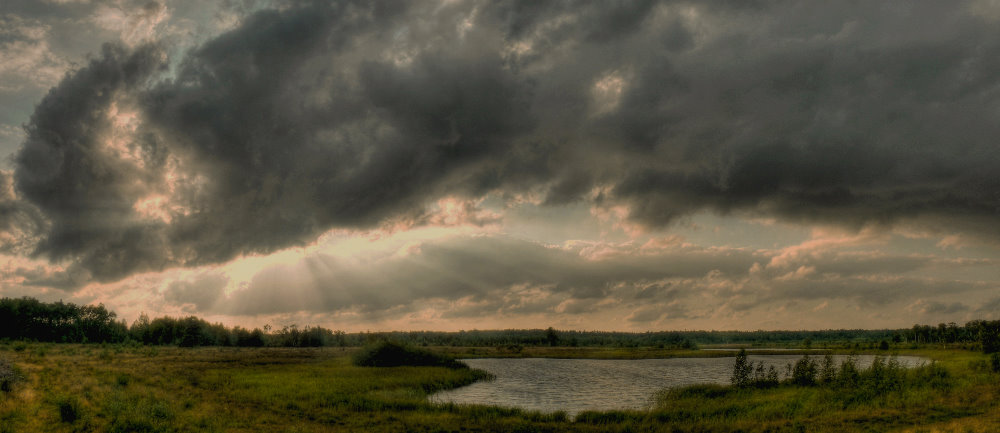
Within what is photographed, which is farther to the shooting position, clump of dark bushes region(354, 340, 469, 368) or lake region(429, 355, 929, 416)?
clump of dark bushes region(354, 340, 469, 368)

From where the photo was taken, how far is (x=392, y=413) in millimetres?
37969

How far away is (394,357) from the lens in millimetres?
90875

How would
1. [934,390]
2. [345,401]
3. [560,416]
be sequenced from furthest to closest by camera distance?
1. [345,401]
2. [934,390]
3. [560,416]

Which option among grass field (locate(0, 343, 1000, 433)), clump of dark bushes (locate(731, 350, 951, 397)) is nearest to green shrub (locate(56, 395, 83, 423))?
grass field (locate(0, 343, 1000, 433))

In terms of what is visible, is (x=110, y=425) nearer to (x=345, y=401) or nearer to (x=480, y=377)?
(x=345, y=401)

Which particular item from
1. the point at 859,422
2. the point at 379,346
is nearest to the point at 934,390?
the point at 859,422

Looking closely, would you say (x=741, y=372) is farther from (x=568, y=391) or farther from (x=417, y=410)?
(x=417, y=410)

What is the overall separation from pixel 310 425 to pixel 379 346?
59.6 meters

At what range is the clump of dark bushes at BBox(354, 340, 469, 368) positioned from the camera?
8944 centimetres

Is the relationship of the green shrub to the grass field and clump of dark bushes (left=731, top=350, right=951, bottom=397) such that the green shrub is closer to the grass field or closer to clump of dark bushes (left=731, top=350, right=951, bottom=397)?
the grass field

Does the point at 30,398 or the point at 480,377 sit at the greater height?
the point at 30,398

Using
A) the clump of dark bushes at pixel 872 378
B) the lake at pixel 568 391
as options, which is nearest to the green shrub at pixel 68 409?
the lake at pixel 568 391

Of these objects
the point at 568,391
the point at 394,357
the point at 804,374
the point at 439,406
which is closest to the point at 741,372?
the point at 804,374

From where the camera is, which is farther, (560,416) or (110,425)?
(560,416)
